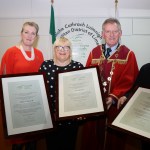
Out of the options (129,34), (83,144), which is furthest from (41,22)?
(83,144)

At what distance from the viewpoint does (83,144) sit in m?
2.52

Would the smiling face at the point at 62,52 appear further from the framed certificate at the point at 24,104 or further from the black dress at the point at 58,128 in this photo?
the framed certificate at the point at 24,104

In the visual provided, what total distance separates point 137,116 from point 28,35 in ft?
5.07

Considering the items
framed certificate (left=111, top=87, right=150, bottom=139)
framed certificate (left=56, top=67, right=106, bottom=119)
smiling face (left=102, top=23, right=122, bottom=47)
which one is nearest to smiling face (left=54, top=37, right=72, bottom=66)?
framed certificate (left=56, top=67, right=106, bottom=119)

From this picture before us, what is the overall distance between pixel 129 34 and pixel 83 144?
1435 mm

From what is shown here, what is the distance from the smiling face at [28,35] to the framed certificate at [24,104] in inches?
Result: 29.8

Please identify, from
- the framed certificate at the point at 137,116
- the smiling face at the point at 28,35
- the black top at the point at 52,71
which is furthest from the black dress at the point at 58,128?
the smiling face at the point at 28,35

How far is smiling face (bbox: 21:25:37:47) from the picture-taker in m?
2.49

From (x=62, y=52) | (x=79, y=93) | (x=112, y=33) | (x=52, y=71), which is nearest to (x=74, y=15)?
(x=112, y=33)

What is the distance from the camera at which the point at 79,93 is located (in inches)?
73.7

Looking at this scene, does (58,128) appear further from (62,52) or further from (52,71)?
(62,52)

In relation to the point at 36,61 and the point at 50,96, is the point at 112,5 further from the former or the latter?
the point at 50,96

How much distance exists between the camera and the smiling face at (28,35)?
2.49 metres

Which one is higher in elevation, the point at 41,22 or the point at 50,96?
the point at 41,22
